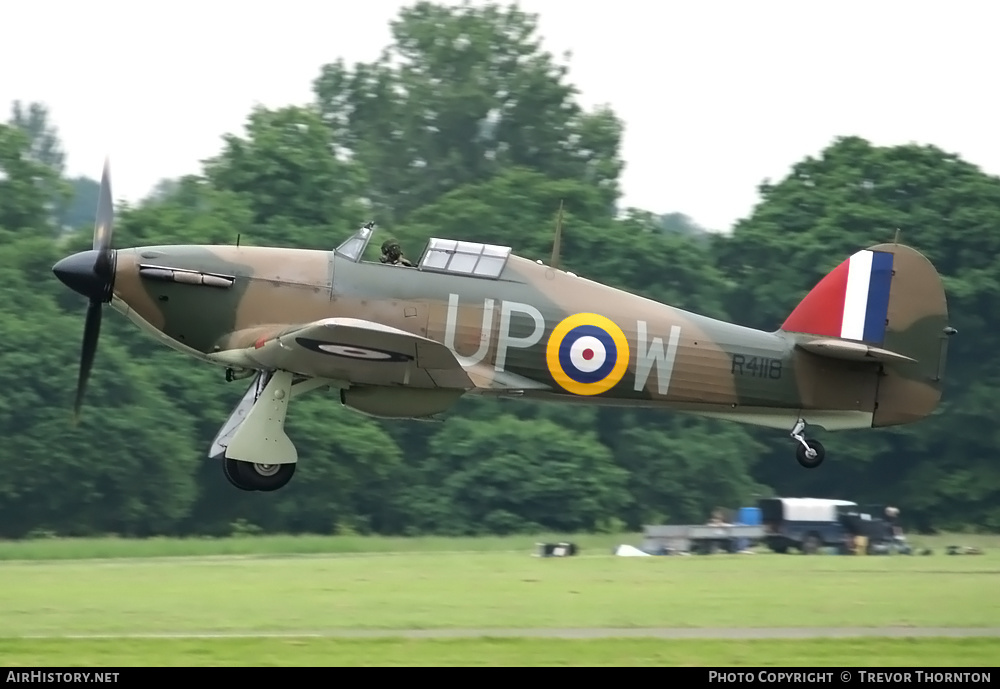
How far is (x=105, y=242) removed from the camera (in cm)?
1477

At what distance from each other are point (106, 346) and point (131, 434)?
224cm

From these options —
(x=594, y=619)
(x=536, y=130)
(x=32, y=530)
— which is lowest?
(x=32, y=530)

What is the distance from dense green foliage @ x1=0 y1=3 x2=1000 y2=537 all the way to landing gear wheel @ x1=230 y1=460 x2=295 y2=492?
14545 mm

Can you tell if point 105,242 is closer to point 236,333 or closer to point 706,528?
point 236,333

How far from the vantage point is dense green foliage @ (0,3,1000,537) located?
29.1 metres

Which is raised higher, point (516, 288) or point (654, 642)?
point (516, 288)

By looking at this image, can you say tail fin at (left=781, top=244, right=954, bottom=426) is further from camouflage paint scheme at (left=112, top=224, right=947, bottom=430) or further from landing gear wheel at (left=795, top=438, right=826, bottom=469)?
landing gear wheel at (left=795, top=438, right=826, bottom=469)

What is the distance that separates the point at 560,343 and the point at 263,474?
2.90 meters

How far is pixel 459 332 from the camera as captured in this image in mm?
14422

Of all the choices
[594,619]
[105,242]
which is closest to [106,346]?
[105,242]

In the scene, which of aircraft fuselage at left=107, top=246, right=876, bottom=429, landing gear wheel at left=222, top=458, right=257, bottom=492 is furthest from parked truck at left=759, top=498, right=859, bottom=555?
landing gear wheel at left=222, top=458, right=257, bottom=492

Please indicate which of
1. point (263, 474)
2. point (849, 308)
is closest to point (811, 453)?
point (849, 308)

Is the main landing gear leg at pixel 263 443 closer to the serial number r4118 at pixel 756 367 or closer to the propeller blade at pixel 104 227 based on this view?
the propeller blade at pixel 104 227

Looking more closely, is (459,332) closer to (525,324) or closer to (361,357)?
(525,324)
